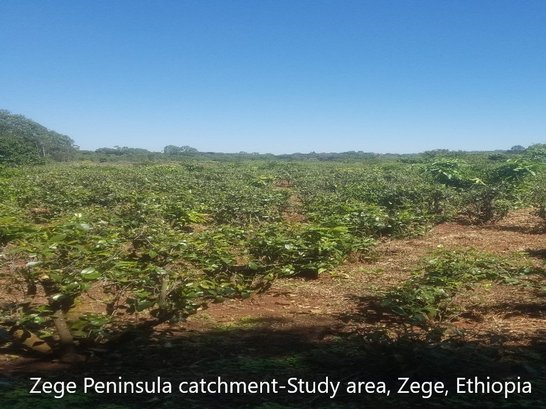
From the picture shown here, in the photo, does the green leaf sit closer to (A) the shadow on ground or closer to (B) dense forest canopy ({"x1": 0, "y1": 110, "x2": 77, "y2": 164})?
(A) the shadow on ground

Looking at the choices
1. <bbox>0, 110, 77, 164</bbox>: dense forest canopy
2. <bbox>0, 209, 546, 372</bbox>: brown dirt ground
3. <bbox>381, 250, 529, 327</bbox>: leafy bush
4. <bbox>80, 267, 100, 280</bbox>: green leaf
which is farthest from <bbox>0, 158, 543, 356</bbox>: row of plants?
<bbox>0, 110, 77, 164</bbox>: dense forest canopy

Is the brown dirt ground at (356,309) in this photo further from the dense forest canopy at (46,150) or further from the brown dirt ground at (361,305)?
the dense forest canopy at (46,150)

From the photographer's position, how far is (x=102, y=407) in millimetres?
2664

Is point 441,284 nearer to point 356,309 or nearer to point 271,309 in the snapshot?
point 356,309

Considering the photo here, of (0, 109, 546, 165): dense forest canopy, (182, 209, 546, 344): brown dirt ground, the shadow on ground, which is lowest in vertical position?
(182, 209, 546, 344): brown dirt ground

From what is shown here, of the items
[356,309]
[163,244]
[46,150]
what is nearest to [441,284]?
[356,309]

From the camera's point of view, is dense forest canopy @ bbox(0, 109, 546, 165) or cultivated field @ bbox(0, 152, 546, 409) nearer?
cultivated field @ bbox(0, 152, 546, 409)

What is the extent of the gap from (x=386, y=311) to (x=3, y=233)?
4.96 meters

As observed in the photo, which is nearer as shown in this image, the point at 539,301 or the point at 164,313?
the point at 164,313

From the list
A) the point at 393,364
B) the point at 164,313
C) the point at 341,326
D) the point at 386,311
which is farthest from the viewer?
the point at 386,311

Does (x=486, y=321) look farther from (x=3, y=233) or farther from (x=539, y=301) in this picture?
(x=3, y=233)

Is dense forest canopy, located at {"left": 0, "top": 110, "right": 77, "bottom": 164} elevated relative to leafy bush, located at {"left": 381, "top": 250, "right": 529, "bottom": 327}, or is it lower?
elevated

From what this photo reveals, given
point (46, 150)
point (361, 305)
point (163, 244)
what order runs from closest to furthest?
1. point (361, 305)
2. point (163, 244)
3. point (46, 150)

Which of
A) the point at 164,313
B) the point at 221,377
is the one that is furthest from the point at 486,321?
the point at 164,313
